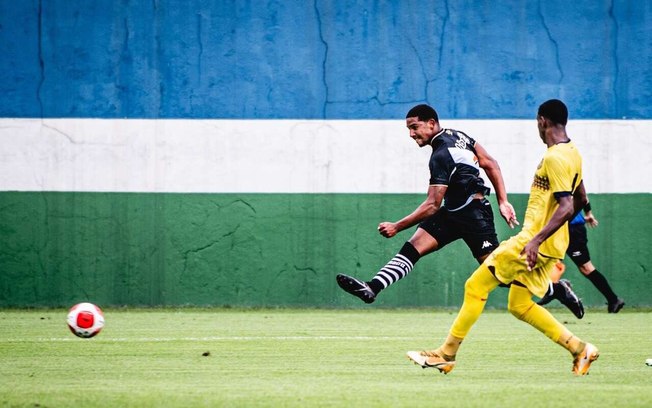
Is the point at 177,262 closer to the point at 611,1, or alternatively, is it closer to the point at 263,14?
the point at 263,14

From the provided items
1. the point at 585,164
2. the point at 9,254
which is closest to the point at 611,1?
the point at 585,164

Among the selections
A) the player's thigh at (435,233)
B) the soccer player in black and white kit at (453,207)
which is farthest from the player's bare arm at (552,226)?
the player's thigh at (435,233)

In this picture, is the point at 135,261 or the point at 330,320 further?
the point at 135,261

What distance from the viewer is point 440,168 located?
10.0m

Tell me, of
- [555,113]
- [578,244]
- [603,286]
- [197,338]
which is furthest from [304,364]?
[603,286]

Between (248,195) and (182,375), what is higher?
(248,195)

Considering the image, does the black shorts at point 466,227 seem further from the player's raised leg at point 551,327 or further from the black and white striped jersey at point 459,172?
the player's raised leg at point 551,327

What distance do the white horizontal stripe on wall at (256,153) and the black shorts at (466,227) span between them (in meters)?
6.20

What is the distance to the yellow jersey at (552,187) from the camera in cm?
824

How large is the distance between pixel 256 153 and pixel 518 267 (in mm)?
8777

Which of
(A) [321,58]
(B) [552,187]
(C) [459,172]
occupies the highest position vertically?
(A) [321,58]

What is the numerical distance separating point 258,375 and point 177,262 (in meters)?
8.40

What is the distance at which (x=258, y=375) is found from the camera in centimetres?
859

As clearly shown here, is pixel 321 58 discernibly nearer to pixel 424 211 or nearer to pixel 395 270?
pixel 424 211
